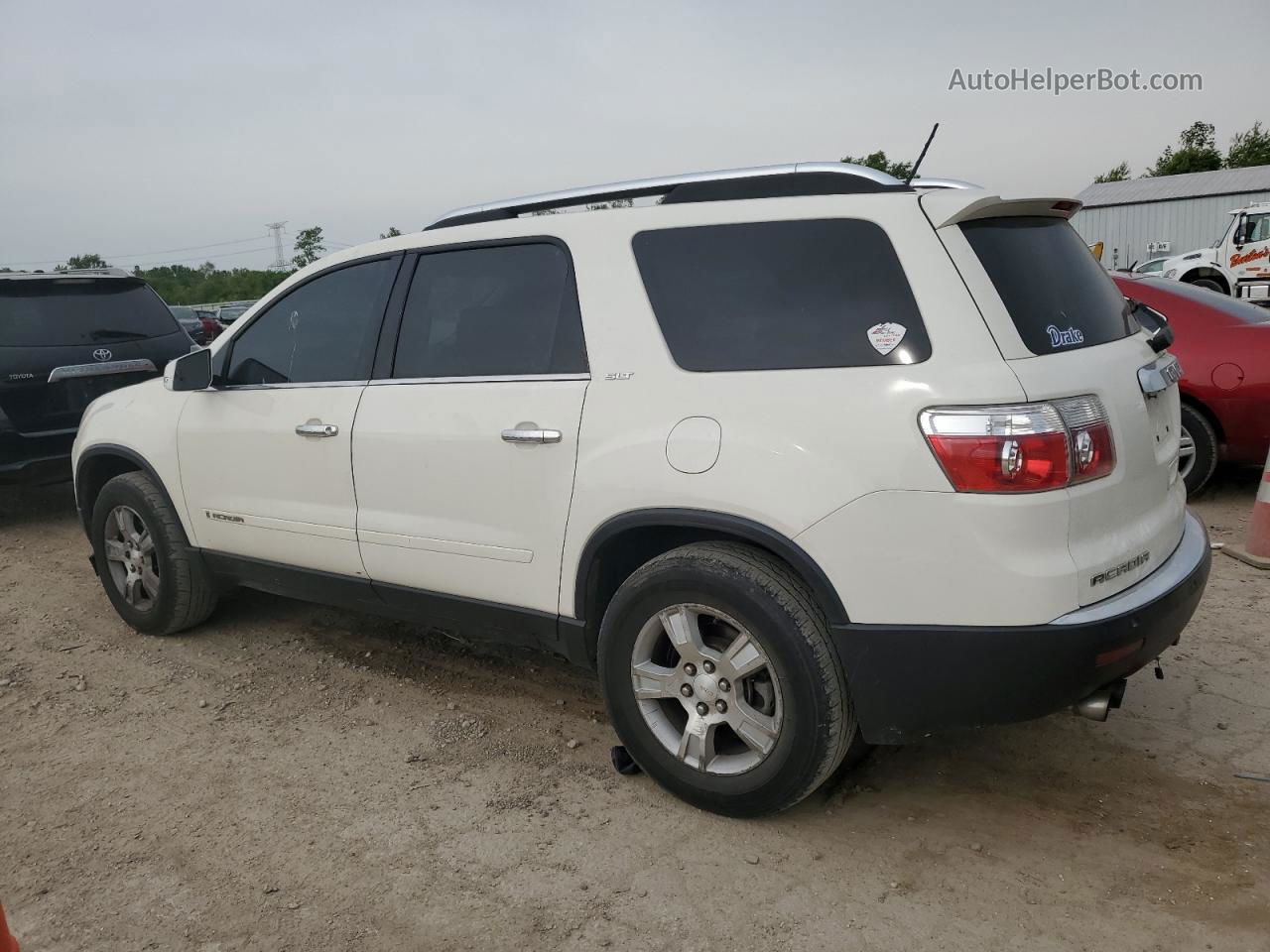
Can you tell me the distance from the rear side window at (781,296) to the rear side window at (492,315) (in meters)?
0.34

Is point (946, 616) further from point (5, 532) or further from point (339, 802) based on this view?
point (5, 532)

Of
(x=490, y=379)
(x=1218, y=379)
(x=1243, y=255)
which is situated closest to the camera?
(x=490, y=379)

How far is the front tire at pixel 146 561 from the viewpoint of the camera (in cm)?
466

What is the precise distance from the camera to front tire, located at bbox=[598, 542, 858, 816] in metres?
2.78

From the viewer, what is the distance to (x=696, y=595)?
2.93 meters

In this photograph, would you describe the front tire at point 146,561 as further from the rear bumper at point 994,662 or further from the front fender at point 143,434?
the rear bumper at point 994,662

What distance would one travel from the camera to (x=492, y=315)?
3.55 m

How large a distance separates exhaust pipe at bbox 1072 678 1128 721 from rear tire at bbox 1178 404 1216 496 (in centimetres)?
399

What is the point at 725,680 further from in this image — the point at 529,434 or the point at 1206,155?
the point at 1206,155

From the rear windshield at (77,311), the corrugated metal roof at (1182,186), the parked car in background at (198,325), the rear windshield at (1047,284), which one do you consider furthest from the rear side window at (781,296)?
the corrugated metal roof at (1182,186)

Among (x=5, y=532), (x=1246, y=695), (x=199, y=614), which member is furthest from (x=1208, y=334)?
(x=5, y=532)

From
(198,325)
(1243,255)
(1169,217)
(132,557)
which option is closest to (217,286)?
(198,325)

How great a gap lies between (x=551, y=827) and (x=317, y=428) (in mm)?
1776

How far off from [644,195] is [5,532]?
6116 millimetres
